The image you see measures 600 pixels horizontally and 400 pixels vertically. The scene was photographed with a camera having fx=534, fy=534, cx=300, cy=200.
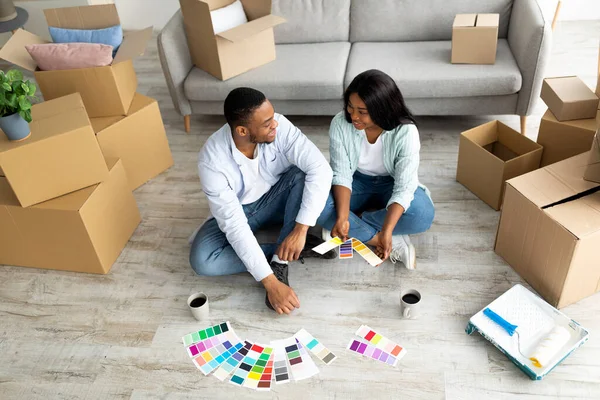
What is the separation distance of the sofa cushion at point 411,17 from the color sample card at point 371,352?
1.93m

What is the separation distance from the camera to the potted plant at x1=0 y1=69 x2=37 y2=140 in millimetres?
1962

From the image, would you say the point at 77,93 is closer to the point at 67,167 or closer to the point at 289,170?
the point at 67,167

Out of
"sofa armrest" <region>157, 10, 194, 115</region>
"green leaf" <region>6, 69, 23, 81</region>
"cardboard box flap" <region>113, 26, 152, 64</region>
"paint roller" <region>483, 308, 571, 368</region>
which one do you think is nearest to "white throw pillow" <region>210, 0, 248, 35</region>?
"sofa armrest" <region>157, 10, 194, 115</region>

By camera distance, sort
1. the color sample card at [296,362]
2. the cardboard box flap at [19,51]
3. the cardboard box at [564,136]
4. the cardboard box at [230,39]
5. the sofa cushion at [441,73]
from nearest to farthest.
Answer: the color sample card at [296,362] → the cardboard box at [564,136] → the cardboard box flap at [19,51] → the sofa cushion at [441,73] → the cardboard box at [230,39]

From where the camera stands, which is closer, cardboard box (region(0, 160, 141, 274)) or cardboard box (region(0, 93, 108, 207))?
cardboard box (region(0, 93, 108, 207))

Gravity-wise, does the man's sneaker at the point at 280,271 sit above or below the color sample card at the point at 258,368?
above

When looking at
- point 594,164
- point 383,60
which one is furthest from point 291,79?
point 594,164

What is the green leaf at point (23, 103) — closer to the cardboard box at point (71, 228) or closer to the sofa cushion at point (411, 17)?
the cardboard box at point (71, 228)

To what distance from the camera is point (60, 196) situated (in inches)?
86.9

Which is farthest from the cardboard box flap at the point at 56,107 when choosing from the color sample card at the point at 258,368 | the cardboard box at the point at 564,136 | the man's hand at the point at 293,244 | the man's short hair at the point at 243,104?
the cardboard box at the point at 564,136

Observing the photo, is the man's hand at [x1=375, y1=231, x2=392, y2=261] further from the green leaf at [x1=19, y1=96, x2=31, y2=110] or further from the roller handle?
the green leaf at [x1=19, y1=96, x2=31, y2=110]

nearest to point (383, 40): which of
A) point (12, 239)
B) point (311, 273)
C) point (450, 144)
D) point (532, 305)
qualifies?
point (450, 144)

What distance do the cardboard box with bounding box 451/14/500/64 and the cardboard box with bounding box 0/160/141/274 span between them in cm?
179

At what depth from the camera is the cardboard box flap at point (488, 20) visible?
8.95 ft
